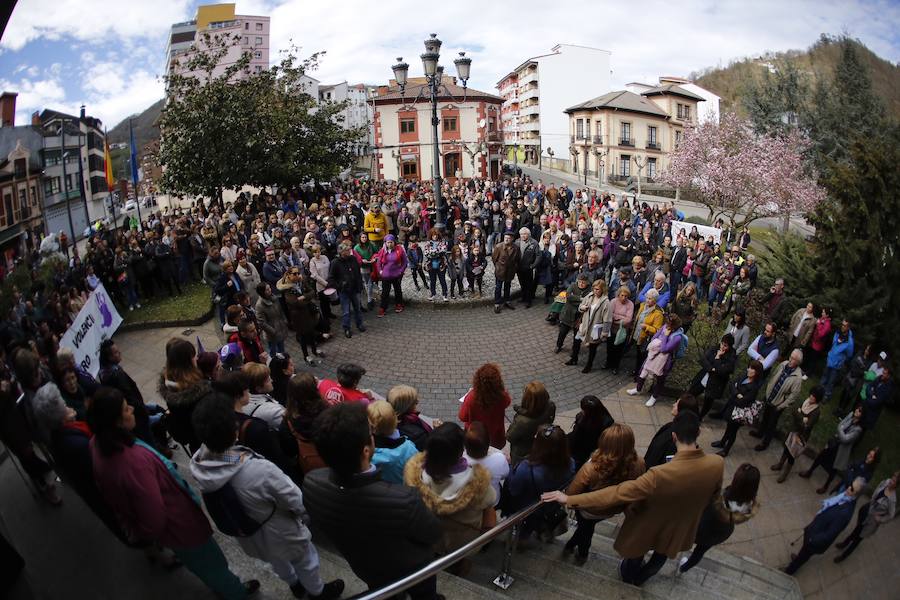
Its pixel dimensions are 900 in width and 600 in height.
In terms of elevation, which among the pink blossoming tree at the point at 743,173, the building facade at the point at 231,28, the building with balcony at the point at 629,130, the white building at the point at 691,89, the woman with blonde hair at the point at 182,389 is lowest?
the woman with blonde hair at the point at 182,389

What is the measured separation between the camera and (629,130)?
4953 centimetres

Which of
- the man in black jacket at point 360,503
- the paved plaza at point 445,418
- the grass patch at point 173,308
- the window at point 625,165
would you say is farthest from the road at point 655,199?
the man in black jacket at point 360,503

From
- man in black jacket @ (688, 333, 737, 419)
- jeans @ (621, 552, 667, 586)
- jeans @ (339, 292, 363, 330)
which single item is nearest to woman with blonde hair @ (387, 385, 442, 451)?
jeans @ (621, 552, 667, 586)

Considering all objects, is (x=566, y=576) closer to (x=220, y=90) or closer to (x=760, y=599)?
(x=760, y=599)

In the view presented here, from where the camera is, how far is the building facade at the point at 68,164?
8.20ft

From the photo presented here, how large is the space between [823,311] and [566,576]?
7983 millimetres

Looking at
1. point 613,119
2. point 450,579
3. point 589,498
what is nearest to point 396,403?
point 450,579

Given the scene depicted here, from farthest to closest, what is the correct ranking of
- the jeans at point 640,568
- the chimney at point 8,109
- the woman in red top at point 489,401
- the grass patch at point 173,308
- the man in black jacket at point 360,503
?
the grass patch at point 173,308 → the woman in red top at point 489,401 → the jeans at point 640,568 → the man in black jacket at point 360,503 → the chimney at point 8,109

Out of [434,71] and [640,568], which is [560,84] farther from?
[640,568]

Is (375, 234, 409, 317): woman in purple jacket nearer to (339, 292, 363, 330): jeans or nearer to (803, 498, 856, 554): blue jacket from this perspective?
(339, 292, 363, 330): jeans

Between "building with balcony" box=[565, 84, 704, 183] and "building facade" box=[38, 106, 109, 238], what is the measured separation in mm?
46594

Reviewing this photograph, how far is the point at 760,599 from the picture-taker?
4492 mm

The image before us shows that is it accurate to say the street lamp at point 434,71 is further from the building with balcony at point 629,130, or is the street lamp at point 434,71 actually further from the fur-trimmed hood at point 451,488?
the building with balcony at point 629,130

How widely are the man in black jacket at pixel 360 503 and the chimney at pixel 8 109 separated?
1836mm
